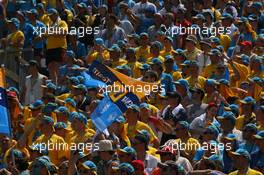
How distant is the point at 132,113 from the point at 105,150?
1.24 m

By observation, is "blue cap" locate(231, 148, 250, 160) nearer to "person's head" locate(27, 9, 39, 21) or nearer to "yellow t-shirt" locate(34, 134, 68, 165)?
"yellow t-shirt" locate(34, 134, 68, 165)

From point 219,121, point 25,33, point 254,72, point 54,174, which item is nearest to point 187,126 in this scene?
point 219,121

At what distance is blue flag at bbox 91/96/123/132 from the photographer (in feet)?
56.1

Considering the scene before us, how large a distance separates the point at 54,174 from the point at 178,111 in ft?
9.87

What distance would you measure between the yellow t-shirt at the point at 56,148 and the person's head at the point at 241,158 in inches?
107

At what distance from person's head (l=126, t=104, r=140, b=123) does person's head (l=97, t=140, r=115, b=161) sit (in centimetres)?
103

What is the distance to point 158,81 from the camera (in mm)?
20141

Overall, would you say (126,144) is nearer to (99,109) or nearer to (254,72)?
(99,109)

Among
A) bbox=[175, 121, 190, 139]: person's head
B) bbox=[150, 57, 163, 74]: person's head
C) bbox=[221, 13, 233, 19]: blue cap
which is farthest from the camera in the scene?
bbox=[221, 13, 233, 19]: blue cap

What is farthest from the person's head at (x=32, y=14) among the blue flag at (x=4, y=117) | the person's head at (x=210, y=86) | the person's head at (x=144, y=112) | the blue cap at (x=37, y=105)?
the blue flag at (x=4, y=117)

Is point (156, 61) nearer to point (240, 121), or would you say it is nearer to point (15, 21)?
point (240, 121)

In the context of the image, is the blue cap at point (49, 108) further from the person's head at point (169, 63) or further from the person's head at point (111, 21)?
the person's head at point (111, 21)

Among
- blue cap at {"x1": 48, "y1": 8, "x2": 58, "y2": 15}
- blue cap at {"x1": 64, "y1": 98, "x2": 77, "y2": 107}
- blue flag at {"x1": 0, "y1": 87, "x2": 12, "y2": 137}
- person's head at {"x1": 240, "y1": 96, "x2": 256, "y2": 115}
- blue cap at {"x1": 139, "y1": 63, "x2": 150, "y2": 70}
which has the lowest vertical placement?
blue cap at {"x1": 64, "y1": 98, "x2": 77, "y2": 107}

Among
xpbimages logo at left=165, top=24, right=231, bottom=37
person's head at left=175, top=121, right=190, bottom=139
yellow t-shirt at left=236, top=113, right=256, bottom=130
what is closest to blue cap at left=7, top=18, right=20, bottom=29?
xpbimages logo at left=165, top=24, right=231, bottom=37
